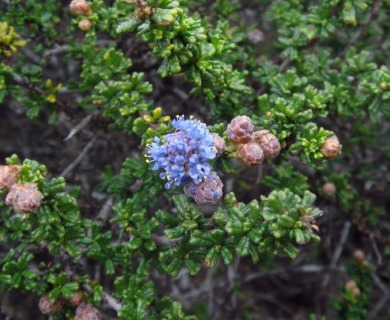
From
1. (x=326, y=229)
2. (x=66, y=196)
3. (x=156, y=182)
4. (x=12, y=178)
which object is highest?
(x=12, y=178)

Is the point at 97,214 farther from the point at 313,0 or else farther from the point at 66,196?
the point at 313,0

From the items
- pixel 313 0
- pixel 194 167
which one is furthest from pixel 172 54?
pixel 313 0

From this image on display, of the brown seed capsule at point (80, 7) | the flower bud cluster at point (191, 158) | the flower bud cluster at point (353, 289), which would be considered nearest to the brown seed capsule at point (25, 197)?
the flower bud cluster at point (191, 158)

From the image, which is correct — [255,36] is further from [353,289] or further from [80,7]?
[353,289]

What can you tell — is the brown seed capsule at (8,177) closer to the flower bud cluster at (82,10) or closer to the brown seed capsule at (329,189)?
the flower bud cluster at (82,10)

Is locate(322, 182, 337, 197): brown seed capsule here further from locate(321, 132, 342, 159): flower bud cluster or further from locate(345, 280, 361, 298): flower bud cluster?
locate(321, 132, 342, 159): flower bud cluster

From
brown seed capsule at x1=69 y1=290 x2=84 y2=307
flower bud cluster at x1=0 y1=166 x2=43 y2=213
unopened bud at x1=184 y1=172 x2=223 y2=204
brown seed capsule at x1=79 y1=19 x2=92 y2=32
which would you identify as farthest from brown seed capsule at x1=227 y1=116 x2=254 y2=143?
brown seed capsule at x1=69 y1=290 x2=84 y2=307
